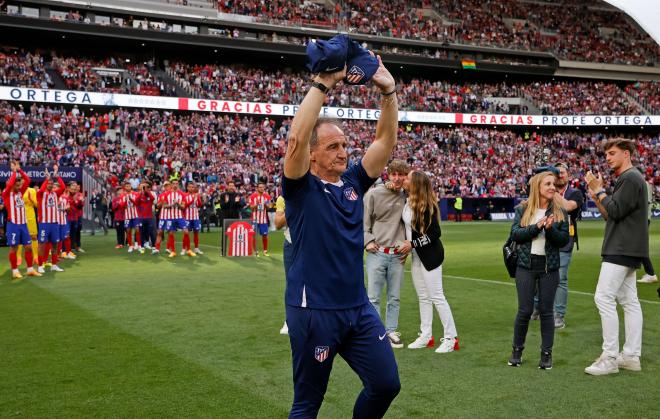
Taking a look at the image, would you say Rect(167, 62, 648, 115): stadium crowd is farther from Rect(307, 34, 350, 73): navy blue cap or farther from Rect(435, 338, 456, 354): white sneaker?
Rect(307, 34, 350, 73): navy blue cap

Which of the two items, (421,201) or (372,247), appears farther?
(372,247)

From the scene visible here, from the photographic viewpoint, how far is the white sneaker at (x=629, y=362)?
6.13 m

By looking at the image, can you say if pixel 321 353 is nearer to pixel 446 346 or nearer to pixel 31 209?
pixel 446 346

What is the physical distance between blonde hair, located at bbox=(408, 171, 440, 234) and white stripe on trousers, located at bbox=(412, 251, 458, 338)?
1.44ft

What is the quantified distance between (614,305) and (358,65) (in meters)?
4.29

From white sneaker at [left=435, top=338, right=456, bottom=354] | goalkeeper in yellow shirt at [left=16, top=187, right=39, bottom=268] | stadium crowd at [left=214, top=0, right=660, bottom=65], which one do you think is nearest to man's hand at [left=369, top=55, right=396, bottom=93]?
white sneaker at [left=435, top=338, right=456, bottom=354]

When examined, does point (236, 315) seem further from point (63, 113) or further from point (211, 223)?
point (63, 113)

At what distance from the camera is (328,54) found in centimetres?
286

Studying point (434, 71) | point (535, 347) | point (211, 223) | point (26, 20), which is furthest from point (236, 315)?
point (434, 71)

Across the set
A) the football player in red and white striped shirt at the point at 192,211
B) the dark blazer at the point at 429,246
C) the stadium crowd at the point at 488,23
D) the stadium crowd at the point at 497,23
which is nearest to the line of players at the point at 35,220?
the football player in red and white striped shirt at the point at 192,211

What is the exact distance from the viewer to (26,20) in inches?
1481

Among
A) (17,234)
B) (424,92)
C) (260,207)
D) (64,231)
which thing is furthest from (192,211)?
(424,92)

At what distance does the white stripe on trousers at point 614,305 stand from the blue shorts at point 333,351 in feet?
11.8

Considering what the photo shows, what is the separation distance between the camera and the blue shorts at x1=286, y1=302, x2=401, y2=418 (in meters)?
3.13
